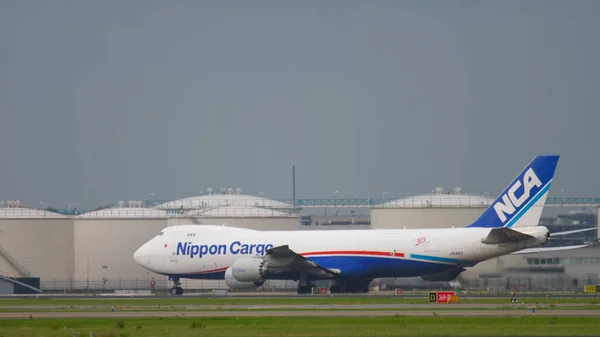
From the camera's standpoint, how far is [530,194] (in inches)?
2601

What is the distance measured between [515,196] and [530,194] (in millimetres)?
920

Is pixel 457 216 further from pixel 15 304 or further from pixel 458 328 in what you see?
pixel 458 328

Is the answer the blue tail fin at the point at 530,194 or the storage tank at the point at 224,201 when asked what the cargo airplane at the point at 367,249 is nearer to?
the blue tail fin at the point at 530,194

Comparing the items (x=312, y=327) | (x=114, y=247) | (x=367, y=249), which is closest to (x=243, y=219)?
(x=114, y=247)

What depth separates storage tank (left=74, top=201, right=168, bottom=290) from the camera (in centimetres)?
8700

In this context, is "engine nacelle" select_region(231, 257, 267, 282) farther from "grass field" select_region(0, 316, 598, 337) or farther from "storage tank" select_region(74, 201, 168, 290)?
"grass field" select_region(0, 316, 598, 337)

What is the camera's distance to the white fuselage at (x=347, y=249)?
219ft

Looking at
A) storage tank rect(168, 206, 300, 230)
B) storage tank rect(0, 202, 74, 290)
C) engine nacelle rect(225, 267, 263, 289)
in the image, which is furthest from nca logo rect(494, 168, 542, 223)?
storage tank rect(0, 202, 74, 290)

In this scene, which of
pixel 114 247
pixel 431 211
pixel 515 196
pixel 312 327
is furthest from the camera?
pixel 114 247

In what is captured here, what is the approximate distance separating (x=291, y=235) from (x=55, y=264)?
24857 mm

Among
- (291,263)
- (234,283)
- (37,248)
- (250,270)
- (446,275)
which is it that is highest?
(37,248)

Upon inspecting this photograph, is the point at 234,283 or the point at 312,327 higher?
the point at 234,283

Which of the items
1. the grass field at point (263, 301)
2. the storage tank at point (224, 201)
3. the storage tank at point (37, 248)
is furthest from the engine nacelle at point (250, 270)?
the storage tank at point (224, 201)

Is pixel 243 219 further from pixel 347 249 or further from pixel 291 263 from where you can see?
pixel 347 249
